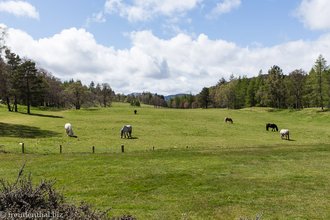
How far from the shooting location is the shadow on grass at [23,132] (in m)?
52.0

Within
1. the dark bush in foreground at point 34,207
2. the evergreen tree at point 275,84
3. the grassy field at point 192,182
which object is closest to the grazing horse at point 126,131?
the grassy field at point 192,182

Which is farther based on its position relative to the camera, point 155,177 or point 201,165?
point 201,165

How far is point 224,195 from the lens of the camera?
1811 cm

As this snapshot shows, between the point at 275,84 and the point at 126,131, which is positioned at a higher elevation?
the point at 275,84

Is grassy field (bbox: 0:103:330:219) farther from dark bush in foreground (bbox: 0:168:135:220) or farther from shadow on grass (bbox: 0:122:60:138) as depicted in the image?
shadow on grass (bbox: 0:122:60:138)

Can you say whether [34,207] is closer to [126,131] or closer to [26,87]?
[126,131]

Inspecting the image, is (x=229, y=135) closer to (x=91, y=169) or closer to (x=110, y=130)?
(x=110, y=130)

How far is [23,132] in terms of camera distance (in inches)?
2172

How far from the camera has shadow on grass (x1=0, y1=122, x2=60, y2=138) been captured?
52.0 m

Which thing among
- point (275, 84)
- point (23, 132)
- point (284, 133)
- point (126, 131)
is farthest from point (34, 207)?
point (275, 84)

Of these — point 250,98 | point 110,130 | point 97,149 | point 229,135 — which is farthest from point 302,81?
point 97,149

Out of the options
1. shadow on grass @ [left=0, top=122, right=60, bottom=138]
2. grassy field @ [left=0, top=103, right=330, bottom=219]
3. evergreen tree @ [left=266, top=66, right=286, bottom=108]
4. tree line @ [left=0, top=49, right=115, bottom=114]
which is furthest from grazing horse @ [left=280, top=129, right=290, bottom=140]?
evergreen tree @ [left=266, top=66, right=286, bottom=108]

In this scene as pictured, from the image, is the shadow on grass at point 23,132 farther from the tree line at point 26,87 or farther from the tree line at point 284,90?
the tree line at point 284,90

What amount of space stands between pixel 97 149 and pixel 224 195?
2471 centimetres
